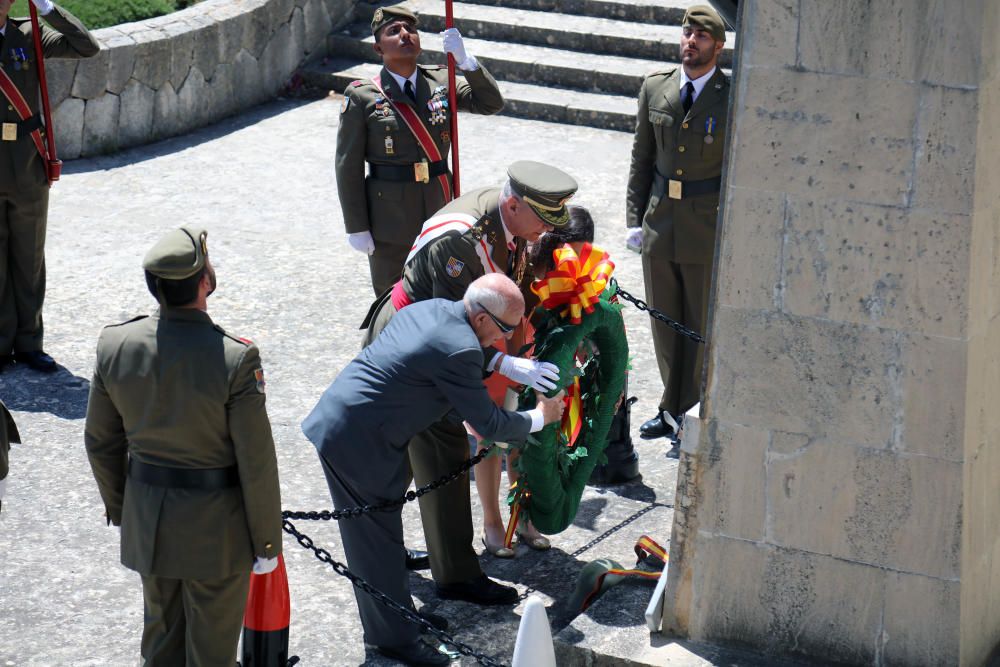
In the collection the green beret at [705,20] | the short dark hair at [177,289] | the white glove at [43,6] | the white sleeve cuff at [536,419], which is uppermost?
the green beret at [705,20]

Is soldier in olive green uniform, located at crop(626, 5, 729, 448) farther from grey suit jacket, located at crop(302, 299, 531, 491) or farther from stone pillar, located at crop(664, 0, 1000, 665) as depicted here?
stone pillar, located at crop(664, 0, 1000, 665)

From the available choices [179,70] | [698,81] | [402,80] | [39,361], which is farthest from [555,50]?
[39,361]

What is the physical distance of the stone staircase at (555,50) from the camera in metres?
12.3

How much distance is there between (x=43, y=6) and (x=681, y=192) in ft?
11.5

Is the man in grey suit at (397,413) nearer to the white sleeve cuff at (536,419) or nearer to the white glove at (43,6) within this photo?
the white sleeve cuff at (536,419)

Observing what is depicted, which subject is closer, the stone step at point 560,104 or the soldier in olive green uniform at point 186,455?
the soldier in olive green uniform at point 186,455

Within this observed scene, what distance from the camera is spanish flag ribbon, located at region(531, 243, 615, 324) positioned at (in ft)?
19.6

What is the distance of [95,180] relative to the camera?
35.3 feet

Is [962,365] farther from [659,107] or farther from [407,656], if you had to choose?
[659,107]

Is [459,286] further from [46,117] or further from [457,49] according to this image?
[46,117]

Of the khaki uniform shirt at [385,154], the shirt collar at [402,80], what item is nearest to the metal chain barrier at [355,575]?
the khaki uniform shirt at [385,154]

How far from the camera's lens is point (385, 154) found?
7.74m

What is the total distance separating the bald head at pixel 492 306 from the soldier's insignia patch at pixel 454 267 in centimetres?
56

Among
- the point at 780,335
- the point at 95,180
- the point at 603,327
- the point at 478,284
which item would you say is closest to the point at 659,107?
the point at 603,327
